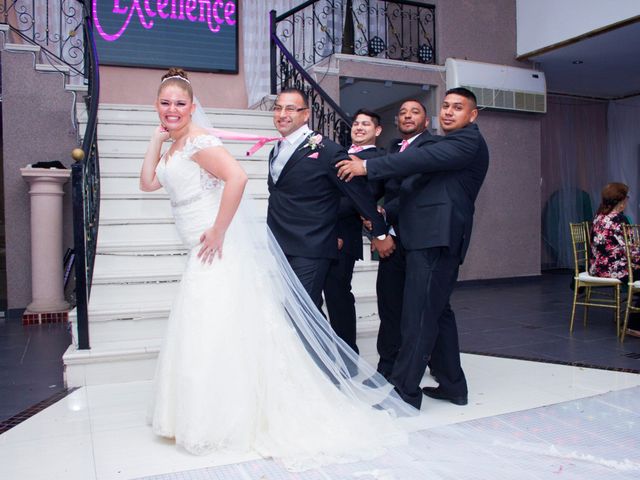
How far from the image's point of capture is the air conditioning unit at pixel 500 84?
797 centimetres

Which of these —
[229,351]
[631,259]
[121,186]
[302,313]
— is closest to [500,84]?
[631,259]

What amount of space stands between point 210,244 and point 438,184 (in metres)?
1.15

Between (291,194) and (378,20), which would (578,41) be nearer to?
(378,20)

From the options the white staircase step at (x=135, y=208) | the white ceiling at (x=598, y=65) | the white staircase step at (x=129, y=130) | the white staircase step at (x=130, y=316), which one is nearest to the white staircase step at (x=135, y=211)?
the white staircase step at (x=135, y=208)

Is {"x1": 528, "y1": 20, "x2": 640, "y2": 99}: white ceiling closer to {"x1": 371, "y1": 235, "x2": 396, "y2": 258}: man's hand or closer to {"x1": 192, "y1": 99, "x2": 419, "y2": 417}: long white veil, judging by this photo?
{"x1": 371, "y1": 235, "x2": 396, "y2": 258}: man's hand

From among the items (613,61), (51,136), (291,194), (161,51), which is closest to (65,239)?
(51,136)

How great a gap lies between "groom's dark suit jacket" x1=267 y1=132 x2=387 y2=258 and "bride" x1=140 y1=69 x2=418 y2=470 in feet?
0.86

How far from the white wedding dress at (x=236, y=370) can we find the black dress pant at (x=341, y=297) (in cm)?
86

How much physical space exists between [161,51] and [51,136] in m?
2.34

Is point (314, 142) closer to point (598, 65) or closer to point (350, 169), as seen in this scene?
point (350, 169)

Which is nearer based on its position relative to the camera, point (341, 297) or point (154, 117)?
point (341, 297)

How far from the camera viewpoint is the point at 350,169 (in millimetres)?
2789

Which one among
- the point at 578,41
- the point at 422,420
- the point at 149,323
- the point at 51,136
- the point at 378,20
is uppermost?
the point at 378,20

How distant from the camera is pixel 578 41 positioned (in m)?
7.50
